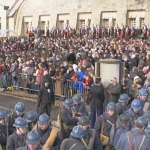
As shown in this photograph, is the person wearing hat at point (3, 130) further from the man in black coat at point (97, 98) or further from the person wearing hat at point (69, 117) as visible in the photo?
the man in black coat at point (97, 98)

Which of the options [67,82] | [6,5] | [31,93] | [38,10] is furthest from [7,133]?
[6,5]

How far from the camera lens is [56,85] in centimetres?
1550

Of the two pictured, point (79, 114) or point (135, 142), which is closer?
point (135, 142)

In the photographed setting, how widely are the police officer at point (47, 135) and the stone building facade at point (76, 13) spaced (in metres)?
29.2

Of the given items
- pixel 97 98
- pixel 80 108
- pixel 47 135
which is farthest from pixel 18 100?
pixel 47 135

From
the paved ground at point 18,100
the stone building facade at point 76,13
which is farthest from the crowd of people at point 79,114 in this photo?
the stone building facade at point 76,13

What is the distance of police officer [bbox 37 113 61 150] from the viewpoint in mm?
7121

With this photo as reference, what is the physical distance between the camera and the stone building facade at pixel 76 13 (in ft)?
122

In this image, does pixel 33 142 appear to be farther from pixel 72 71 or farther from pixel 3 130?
pixel 72 71

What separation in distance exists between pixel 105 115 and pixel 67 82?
677cm

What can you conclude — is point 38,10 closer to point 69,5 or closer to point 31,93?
point 69,5

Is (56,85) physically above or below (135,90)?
below

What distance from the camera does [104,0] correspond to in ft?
131

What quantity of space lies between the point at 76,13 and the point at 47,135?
37003 mm
